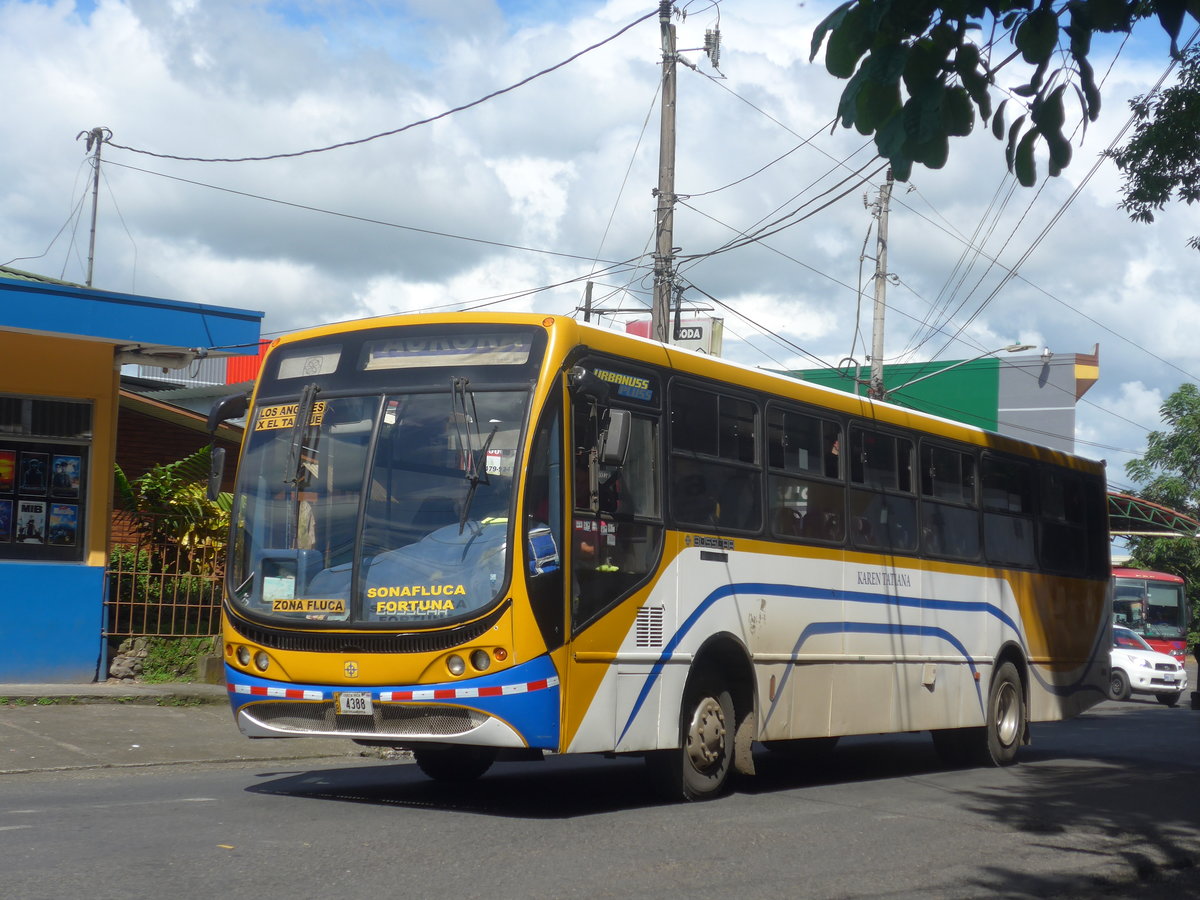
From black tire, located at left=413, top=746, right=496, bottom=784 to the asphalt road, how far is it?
19cm

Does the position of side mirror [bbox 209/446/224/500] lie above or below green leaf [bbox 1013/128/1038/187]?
below

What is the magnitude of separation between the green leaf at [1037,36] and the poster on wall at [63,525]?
499 inches

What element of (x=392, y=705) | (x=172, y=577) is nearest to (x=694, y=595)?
(x=392, y=705)

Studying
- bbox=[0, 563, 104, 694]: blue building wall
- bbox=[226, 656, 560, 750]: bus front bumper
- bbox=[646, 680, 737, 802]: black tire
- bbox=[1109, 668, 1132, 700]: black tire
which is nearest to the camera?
bbox=[226, 656, 560, 750]: bus front bumper

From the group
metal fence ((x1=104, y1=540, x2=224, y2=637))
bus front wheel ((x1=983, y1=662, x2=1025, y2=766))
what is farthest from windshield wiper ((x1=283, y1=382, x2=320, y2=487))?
bus front wheel ((x1=983, y1=662, x2=1025, y2=766))

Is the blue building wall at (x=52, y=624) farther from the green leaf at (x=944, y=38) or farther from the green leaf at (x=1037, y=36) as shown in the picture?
the green leaf at (x=1037, y=36)

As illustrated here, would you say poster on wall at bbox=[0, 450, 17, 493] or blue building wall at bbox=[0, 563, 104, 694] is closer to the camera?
blue building wall at bbox=[0, 563, 104, 694]

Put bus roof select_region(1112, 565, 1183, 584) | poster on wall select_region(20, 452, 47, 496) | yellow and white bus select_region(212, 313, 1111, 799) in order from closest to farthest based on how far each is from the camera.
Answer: yellow and white bus select_region(212, 313, 1111, 799) → poster on wall select_region(20, 452, 47, 496) → bus roof select_region(1112, 565, 1183, 584)

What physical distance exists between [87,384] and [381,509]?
8046mm

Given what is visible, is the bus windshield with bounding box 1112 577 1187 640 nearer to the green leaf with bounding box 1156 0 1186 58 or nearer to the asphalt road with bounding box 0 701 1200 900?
the asphalt road with bounding box 0 701 1200 900

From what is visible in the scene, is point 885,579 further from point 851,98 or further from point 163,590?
point 163,590

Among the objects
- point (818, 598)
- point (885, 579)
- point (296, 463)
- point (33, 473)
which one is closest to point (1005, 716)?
point (885, 579)

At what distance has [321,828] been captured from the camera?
7992 millimetres

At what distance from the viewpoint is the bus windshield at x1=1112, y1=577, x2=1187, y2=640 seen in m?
39.2
